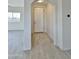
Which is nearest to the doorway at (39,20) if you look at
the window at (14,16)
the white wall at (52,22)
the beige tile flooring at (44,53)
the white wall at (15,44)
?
the window at (14,16)

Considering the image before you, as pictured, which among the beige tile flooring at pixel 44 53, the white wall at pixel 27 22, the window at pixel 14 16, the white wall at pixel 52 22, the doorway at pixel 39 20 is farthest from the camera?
the window at pixel 14 16

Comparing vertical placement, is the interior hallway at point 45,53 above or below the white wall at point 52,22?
below

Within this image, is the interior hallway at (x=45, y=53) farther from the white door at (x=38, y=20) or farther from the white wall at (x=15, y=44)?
the white door at (x=38, y=20)

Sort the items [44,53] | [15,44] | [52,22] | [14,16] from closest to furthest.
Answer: [44,53] → [15,44] → [52,22] → [14,16]

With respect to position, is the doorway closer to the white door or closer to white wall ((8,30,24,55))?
the white door

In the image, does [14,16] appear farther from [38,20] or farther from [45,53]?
[45,53]

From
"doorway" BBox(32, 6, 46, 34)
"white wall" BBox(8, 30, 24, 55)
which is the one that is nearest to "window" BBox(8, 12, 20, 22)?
"doorway" BBox(32, 6, 46, 34)

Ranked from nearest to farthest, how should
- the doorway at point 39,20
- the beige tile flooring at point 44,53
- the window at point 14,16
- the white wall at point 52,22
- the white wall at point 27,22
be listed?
the beige tile flooring at point 44,53 < the white wall at point 27,22 < the white wall at point 52,22 < the doorway at point 39,20 < the window at point 14,16

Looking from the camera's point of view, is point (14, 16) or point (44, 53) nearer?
point (44, 53)

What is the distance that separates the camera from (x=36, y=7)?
40.8 ft

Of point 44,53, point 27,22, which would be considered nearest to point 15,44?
point 27,22

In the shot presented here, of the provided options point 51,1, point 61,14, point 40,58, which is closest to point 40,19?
point 51,1
